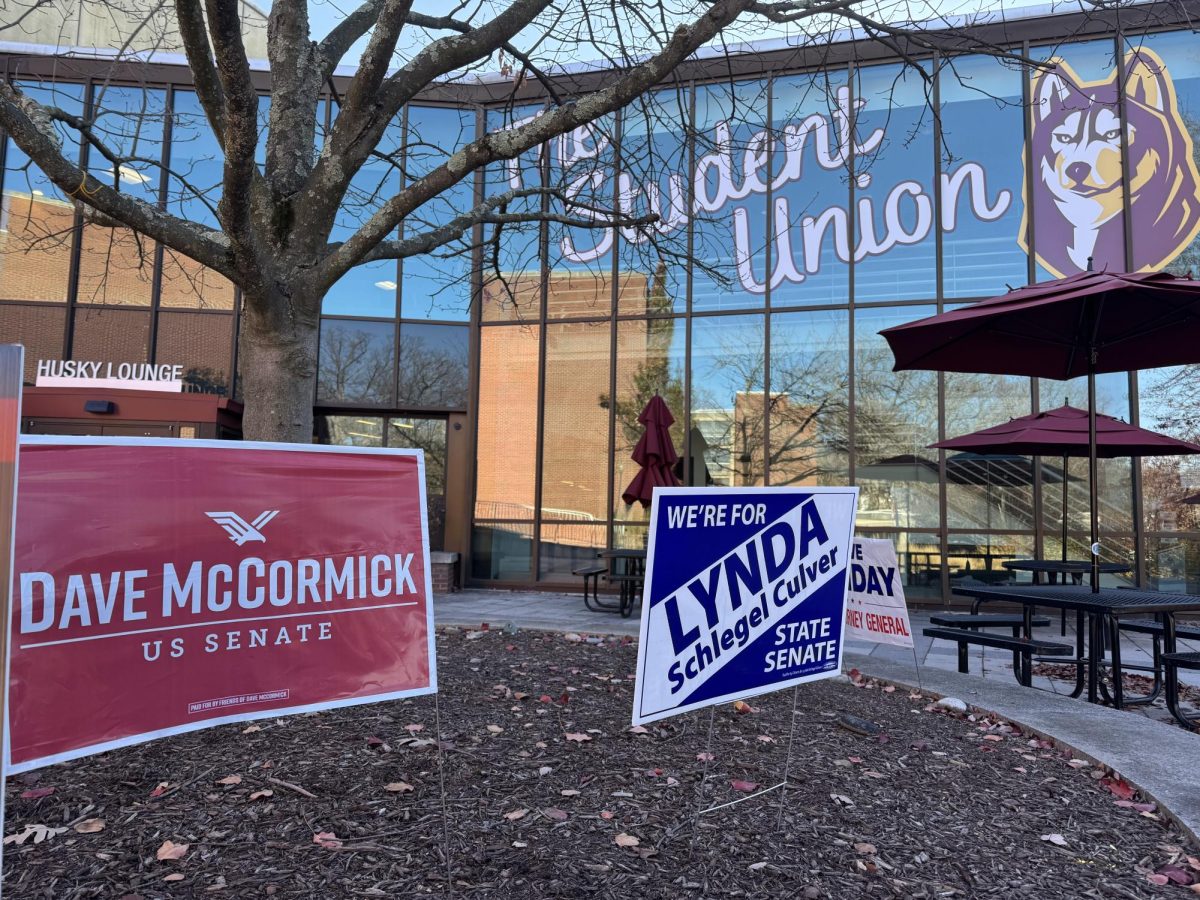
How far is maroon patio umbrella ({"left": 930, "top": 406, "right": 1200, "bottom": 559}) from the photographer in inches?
282

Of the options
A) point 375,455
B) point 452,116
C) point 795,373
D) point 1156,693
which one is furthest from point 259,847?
point 452,116

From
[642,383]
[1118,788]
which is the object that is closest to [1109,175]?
[642,383]

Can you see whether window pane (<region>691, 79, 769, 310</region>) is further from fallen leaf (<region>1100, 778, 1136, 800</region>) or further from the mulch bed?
fallen leaf (<region>1100, 778, 1136, 800</region>)

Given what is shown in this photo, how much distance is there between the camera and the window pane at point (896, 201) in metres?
10.5

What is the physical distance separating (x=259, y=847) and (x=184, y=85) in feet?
41.6

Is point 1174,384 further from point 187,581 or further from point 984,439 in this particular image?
point 187,581

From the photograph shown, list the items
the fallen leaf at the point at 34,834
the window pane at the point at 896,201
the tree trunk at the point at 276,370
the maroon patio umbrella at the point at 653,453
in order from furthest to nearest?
the window pane at the point at 896,201 < the maroon patio umbrella at the point at 653,453 < the tree trunk at the point at 276,370 < the fallen leaf at the point at 34,834

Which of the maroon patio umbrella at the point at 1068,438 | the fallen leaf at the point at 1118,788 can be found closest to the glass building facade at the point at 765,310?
the maroon patio umbrella at the point at 1068,438

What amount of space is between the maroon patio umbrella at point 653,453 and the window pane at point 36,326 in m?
8.96

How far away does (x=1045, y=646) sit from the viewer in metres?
5.05

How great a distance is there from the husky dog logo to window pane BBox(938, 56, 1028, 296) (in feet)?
0.69

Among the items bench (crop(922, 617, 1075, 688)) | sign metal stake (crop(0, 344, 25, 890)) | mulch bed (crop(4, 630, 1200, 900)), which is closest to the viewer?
sign metal stake (crop(0, 344, 25, 890))

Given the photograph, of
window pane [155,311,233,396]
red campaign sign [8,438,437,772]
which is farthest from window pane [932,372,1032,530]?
window pane [155,311,233,396]

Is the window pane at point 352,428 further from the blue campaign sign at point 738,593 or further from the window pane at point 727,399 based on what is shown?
the blue campaign sign at point 738,593
